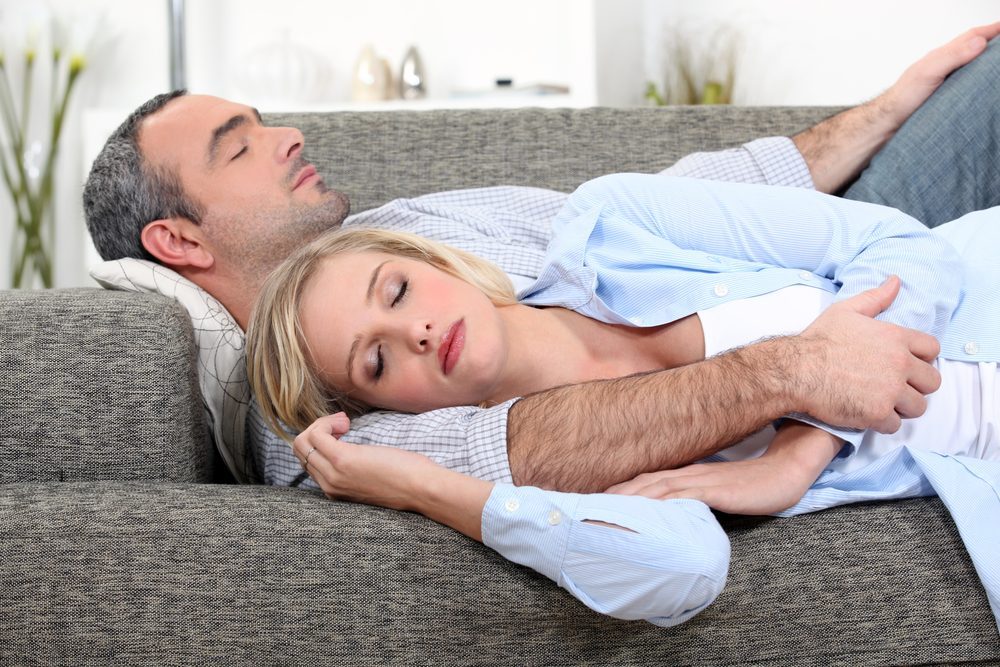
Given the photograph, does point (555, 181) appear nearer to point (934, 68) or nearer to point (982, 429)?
point (934, 68)

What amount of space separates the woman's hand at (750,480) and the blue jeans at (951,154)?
2.87 ft

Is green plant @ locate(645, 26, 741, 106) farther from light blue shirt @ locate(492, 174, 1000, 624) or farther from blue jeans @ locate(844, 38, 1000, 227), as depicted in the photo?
light blue shirt @ locate(492, 174, 1000, 624)

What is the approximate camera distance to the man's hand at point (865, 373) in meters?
1.27

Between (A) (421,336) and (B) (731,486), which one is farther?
(A) (421,336)

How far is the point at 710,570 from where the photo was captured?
1.06 metres

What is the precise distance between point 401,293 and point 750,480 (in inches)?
22.2

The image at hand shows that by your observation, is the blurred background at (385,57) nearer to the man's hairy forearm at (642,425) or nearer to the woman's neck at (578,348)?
the woman's neck at (578,348)

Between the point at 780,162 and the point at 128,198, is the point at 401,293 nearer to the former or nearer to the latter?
the point at 128,198

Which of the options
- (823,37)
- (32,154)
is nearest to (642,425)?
(823,37)

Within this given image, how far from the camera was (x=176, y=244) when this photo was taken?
1952 mm

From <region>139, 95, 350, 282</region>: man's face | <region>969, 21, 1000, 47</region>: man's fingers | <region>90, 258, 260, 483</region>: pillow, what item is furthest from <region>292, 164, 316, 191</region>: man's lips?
<region>969, 21, 1000, 47</region>: man's fingers

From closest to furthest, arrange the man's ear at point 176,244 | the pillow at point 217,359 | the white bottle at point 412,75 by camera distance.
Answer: the pillow at point 217,359, the man's ear at point 176,244, the white bottle at point 412,75

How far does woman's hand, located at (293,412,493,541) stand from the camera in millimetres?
1160

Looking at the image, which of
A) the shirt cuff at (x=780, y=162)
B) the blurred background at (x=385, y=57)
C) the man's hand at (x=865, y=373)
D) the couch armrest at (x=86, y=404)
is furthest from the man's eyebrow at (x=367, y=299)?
the blurred background at (x=385, y=57)
